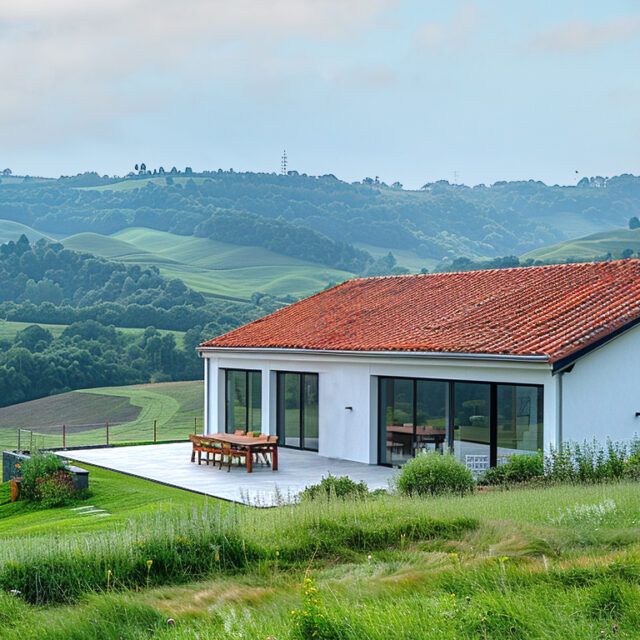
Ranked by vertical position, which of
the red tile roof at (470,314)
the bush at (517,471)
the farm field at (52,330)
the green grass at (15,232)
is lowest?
the bush at (517,471)

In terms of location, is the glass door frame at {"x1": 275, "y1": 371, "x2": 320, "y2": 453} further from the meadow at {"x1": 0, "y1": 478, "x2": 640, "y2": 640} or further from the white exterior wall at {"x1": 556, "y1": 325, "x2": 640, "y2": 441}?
the meadow at {"x1": 0, "y1": 478, "x2": 640, "y2": 640}

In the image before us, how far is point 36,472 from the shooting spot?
19469 millimetres

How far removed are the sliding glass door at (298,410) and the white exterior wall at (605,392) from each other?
8033mm

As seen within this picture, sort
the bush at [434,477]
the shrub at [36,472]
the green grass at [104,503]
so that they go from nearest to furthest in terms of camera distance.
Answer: the bush at [434,477] → the green grass at [104,503] → the shrub at [36,472]

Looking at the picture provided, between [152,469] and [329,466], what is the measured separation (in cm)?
431

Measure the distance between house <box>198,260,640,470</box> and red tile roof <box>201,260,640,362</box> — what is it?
54 millimetres

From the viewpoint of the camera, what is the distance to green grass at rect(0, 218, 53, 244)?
156 metres

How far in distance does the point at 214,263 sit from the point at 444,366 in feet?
474

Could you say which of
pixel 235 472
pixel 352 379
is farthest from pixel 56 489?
pixel 352 379

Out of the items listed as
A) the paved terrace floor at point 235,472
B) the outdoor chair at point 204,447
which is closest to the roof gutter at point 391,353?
the paved terrace floor at point 235,472

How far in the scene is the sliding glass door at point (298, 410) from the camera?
24.1 meters

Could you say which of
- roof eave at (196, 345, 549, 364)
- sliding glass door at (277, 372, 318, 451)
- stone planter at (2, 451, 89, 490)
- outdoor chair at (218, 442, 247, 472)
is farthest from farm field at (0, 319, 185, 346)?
outdoor chair at (218, 442, 247, 472)

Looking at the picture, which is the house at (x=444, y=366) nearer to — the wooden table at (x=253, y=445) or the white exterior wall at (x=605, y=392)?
the white exterior wall at (x=605, y=392)

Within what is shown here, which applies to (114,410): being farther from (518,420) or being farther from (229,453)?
(518,420)
